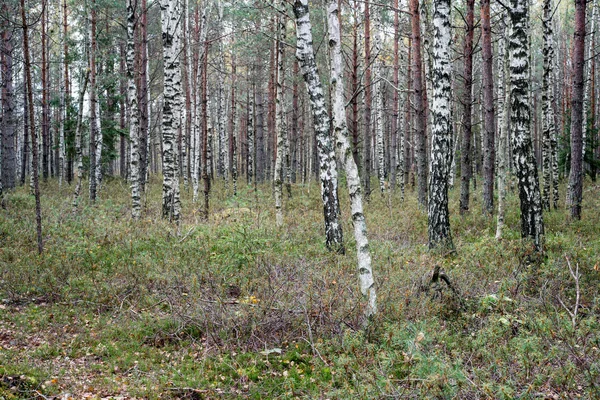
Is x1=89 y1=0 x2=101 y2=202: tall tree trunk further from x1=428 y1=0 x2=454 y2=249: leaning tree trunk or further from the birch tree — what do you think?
the birch tree

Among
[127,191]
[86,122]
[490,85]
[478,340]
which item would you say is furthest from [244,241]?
[86,122]

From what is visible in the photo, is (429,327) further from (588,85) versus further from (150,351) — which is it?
(588,85)

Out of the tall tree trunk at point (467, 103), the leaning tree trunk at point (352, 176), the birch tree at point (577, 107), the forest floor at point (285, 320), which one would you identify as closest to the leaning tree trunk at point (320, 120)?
the forest floor at point (285, 320)

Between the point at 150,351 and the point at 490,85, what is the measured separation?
12427 millimetres

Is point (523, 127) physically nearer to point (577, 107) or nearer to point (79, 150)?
point (577, 107)

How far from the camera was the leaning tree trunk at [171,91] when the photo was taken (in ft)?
38.4

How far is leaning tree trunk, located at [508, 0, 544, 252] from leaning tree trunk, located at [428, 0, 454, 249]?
1259 mm

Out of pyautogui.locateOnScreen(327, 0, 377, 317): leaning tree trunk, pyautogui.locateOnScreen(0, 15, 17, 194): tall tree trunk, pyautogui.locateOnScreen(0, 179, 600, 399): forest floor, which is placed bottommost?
pyautogui.locateOnScreen(0, 179, 600, 399): forest floor

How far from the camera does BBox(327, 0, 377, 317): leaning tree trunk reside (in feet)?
18.5

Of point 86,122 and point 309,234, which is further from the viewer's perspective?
point 86,122

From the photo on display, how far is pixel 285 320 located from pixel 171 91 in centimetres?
845

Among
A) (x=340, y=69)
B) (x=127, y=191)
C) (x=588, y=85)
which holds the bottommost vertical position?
(x=127, y=191)

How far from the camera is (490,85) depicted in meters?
13.6

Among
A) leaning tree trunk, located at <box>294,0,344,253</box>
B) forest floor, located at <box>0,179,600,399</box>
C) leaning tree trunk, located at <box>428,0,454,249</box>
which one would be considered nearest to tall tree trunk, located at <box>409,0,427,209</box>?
leaning tree trunk, located at <box>428,0,454,249</box>
